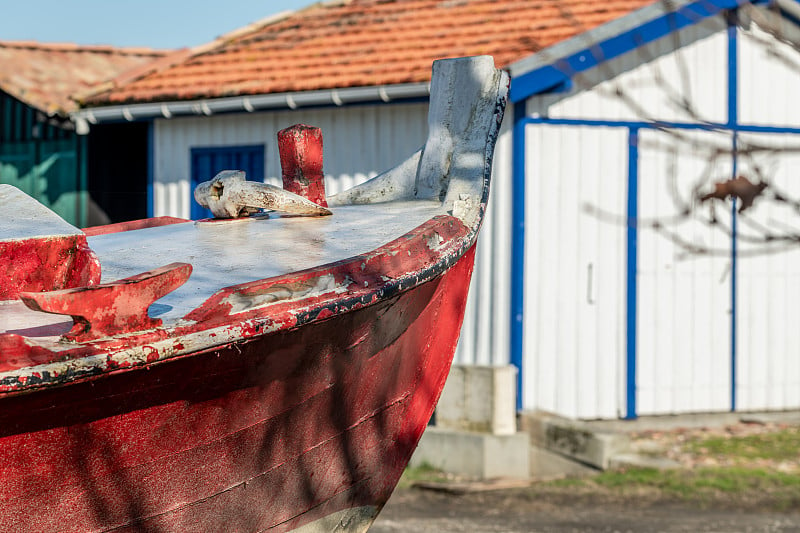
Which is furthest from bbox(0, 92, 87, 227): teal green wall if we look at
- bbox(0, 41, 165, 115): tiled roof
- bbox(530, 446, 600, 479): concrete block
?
bbox(530, 446, 600, 479): concrete block

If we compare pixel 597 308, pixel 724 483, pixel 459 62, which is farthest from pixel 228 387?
pixel 597 308

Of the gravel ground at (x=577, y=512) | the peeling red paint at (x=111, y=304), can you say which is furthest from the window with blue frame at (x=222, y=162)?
the peeling red paint at (x=111, y=304)

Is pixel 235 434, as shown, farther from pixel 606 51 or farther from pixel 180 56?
pixel 180 56

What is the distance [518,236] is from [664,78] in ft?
6.85

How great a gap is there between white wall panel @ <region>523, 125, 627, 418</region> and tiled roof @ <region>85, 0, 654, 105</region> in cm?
101

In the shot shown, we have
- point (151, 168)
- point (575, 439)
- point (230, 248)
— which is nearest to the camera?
point (230, 248)

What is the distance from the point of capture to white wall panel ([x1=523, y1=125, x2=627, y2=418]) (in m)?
9.15

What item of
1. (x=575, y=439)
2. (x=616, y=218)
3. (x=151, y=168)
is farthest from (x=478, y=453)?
(x=151, y=168)

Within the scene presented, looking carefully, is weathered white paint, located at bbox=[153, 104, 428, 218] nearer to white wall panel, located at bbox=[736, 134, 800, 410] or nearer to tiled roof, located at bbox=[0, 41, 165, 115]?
tiled roof, located at bbox=[0, 41, 165, 115]

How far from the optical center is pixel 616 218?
28.4ft

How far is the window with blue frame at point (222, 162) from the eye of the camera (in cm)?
1062

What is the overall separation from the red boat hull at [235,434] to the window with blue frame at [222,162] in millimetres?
6461

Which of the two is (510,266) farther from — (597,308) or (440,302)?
(440,302)

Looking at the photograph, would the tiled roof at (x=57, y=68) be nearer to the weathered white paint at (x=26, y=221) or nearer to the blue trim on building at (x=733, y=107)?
the blue trim on building at (x=733, y=107)
